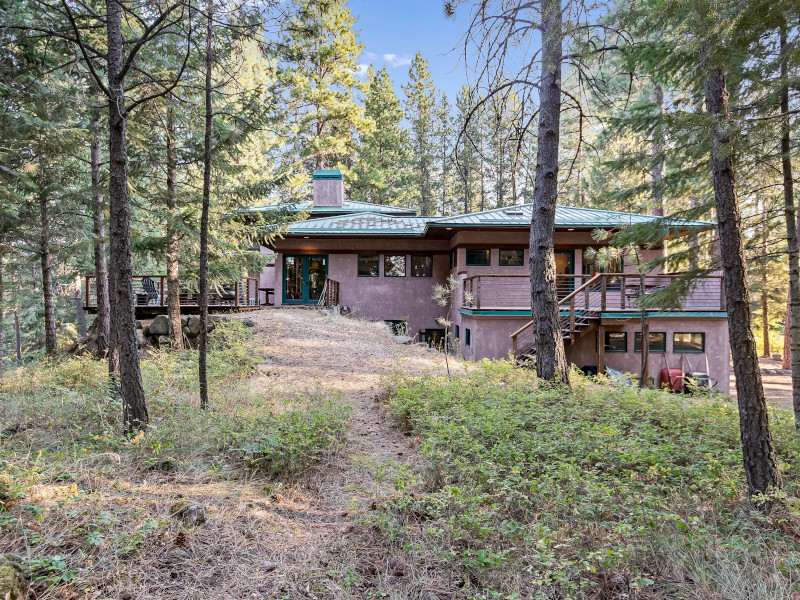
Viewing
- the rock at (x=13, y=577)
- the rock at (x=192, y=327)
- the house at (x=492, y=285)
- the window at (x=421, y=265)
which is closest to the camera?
the rock at (x=13, y=577)

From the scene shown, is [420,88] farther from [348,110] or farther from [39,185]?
[39,185]

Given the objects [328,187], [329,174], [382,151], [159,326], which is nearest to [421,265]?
[328,187]

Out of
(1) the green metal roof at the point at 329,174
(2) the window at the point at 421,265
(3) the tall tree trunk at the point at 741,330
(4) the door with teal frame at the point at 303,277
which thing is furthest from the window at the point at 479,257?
(3) the tall tree trunk at the point at 741,330

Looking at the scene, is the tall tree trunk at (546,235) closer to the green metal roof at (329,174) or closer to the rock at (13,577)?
the rock at (13,577)

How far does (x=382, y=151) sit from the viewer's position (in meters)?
30.0

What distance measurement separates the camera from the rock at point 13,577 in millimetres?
2012

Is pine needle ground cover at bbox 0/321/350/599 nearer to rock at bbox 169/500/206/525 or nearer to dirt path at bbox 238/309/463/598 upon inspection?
rock at bbox 169/500/206/525

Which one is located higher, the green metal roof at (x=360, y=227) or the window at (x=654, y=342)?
the green metal roof at (x=360, y=227)

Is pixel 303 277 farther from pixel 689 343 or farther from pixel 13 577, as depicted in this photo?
pixel 13 577

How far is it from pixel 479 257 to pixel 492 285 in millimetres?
1875

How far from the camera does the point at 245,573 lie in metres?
2.58

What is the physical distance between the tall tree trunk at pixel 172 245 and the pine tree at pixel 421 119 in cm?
2321

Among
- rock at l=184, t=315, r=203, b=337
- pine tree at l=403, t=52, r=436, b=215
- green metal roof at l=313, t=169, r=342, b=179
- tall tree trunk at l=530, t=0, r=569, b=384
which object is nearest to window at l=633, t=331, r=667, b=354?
tall tree trunk at l=530, t=0, r=569, b=384

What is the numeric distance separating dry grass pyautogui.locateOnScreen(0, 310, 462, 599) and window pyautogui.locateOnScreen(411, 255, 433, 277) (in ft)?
37.4
